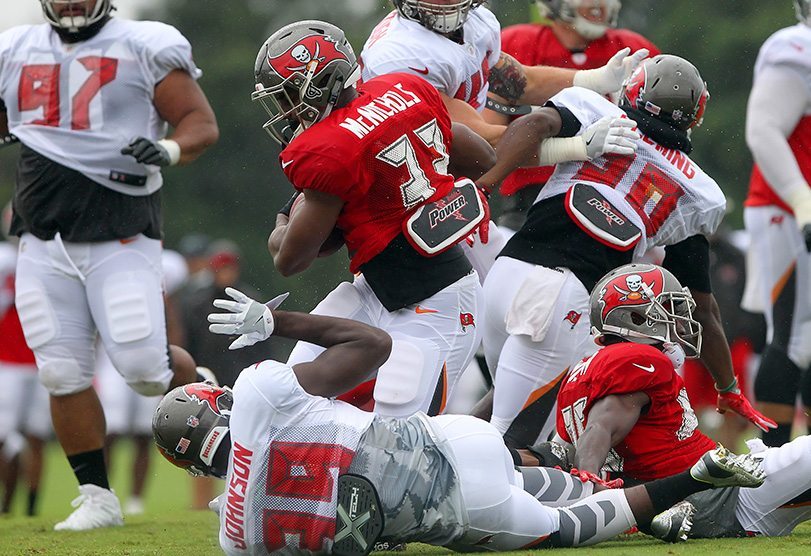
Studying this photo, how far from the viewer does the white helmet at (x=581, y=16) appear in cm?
648

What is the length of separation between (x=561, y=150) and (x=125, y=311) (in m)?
1.95

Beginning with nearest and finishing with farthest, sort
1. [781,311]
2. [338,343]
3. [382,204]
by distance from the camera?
1. [338,343]
2. [382,204]
3. [781,311]

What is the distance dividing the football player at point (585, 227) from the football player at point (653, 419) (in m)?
0.36

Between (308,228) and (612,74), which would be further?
(612,74)

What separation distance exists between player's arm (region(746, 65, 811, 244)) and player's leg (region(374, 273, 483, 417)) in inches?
85.2

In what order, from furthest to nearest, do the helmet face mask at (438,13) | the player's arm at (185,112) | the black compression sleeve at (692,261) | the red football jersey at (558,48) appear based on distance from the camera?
the red football jersey at (558,48) < the player's arm at (185,112) < the black compression sleeve at (692,261) < the helmet face mask at (438,13)

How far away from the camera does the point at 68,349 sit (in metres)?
6.00

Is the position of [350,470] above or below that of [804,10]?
below

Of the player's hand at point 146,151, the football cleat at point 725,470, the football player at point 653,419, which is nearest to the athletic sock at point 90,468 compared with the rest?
the player's hand at point 146,151

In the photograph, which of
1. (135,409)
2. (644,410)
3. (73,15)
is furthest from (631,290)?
(135,409)

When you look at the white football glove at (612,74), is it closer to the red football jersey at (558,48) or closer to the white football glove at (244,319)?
the red football jersey at (558,48)

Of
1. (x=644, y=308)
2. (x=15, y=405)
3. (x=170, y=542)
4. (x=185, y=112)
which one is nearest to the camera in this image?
(x=644, y=308)

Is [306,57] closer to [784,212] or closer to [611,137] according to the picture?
[611,137]

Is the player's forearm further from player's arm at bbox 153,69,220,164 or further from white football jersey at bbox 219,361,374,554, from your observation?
player's arm at bbox 153,69,220,164
